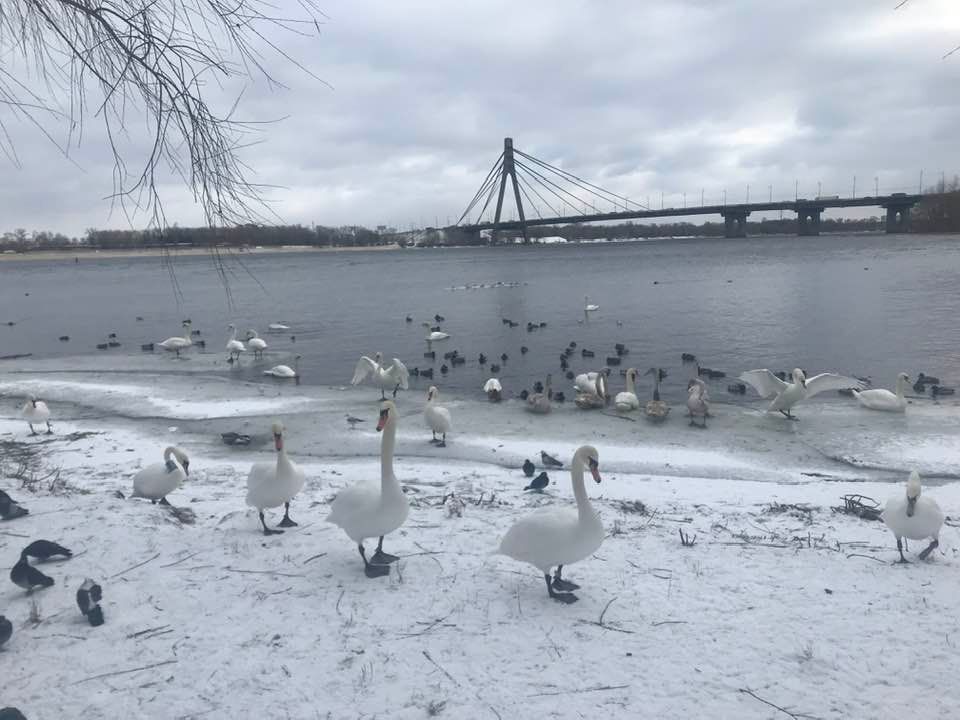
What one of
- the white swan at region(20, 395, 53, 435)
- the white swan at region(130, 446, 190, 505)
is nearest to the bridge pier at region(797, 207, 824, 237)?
the white swan at region(20, 395, 53, 435)

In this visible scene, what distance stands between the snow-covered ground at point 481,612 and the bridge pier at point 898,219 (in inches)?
4341

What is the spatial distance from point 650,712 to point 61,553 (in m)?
3.69

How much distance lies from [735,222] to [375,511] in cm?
11737

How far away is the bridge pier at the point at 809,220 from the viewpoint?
96.8 meters

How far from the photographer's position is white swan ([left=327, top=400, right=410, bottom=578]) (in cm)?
445

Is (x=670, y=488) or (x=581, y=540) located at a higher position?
(x=581, y=540)

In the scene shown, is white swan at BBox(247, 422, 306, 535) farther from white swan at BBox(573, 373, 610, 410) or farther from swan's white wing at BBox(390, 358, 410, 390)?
swan's white wing at BBox(390, 358, 410, 390)

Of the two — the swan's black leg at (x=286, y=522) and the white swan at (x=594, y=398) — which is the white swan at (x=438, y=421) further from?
the swan's black leg at (x=286, y=522)

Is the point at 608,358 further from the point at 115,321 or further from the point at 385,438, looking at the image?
the point at 115,321

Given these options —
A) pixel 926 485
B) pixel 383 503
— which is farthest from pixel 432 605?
pixel 926 485

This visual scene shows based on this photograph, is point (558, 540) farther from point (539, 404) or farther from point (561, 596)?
point (539, 404)

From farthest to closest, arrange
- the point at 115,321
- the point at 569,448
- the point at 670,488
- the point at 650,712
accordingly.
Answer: the point at 115,321
the point at 569,448
the point at 670,488
the point at 650,712

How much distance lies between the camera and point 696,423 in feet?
36.6

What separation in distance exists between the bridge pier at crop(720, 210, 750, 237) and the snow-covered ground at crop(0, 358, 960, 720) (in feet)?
317
